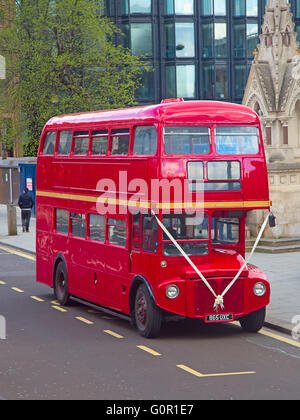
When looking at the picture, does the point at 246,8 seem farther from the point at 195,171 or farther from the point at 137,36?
the point at 195,171

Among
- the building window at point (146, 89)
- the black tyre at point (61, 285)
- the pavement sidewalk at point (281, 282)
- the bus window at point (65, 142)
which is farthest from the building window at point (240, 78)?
the black tyre at point (61, 285)

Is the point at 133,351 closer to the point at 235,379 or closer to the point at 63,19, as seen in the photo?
the point at 235,379

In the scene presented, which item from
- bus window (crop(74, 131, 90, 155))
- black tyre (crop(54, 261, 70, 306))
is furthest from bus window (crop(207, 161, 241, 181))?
black tyre (crop(54, 261, 70, 306))

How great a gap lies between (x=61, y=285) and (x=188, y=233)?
17.0 ft

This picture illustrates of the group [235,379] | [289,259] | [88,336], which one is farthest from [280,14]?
[235,379]

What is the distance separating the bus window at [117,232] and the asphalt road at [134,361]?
1.53m

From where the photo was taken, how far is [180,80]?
2758 inches

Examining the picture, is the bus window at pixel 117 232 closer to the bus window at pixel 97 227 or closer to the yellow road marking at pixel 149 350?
the bus window at pixel 97 227

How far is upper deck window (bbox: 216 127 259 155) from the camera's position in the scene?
49.1 ft

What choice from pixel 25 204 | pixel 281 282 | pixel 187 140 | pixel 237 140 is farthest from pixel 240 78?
pixel 187 140

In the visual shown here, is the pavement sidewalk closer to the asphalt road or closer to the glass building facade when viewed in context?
the asphalt road

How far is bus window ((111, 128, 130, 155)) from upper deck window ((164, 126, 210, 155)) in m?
1.32

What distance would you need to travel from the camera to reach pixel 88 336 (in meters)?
15.1

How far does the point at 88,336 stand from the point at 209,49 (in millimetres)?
57494
